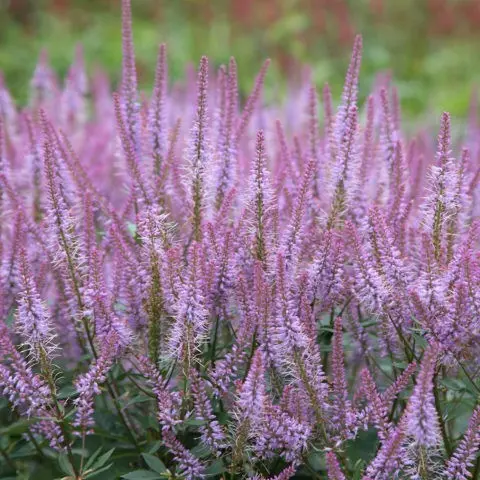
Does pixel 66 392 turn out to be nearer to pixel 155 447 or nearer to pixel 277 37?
pixel 155 447

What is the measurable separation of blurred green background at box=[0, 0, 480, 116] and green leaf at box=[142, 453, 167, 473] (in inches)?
362

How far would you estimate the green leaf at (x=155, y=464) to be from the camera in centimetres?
239

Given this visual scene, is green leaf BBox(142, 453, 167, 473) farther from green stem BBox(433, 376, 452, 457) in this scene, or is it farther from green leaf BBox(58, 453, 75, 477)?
green stem BBox(433, 376, 452, 457)

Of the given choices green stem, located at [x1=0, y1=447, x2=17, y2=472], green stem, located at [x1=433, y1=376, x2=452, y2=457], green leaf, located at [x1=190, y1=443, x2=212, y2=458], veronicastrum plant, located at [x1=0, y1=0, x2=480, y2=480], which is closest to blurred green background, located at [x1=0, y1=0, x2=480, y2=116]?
veronicastrum plant, located at [x1=0, y1=0, x2=480, y2=480]

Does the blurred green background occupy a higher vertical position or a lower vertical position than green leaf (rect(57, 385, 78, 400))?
higher

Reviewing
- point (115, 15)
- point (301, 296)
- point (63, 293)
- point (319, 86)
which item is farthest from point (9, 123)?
point (115, 15)

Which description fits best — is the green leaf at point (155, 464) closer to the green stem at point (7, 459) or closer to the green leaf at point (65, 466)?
the green leaf at point (65, 466)

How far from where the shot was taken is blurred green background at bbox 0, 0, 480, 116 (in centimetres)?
1209

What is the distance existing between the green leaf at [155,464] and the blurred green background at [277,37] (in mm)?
9194

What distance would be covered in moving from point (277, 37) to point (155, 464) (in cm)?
1097

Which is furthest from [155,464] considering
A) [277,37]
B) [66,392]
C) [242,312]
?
[277,37]

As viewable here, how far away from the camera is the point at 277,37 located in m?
12.6

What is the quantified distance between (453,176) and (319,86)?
8.45m

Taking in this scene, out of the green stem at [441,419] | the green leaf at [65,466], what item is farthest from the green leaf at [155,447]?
the green stem at [441,419]
